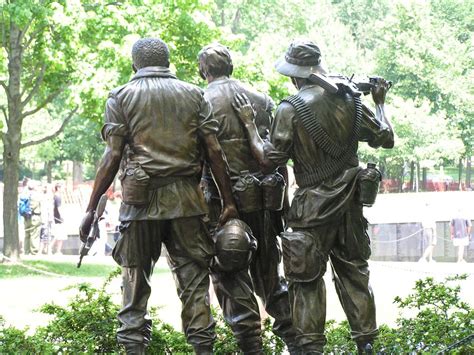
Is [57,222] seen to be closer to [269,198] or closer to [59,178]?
[269,198]

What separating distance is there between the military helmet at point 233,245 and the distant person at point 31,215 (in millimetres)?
19141

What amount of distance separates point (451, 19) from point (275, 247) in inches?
1499

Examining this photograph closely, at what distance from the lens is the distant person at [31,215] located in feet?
89.7

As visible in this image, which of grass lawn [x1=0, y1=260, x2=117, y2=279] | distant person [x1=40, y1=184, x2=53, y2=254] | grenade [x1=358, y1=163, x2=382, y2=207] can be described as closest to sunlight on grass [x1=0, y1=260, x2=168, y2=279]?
grass lawn [x1=0, y1=260, x2=117, y2=279]

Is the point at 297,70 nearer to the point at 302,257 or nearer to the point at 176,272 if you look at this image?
the point at 302,257

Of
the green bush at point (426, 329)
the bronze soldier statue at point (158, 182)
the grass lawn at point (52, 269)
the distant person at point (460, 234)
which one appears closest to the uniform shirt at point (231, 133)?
the bronze soldier statue at point (158, 182)

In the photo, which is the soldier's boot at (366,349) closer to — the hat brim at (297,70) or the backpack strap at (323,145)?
the backpack strap at (323,145)

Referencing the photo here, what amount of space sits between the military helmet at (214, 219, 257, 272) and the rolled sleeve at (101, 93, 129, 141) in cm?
112

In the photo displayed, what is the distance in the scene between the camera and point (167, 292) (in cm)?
2011

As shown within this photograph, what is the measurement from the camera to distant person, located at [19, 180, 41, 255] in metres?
27.3

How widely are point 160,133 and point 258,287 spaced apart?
5.91 ft

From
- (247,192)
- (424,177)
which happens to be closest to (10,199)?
(247,192)

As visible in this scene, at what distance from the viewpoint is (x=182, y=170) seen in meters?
8.29

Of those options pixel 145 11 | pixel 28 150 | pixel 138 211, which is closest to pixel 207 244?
pixel 138 211
